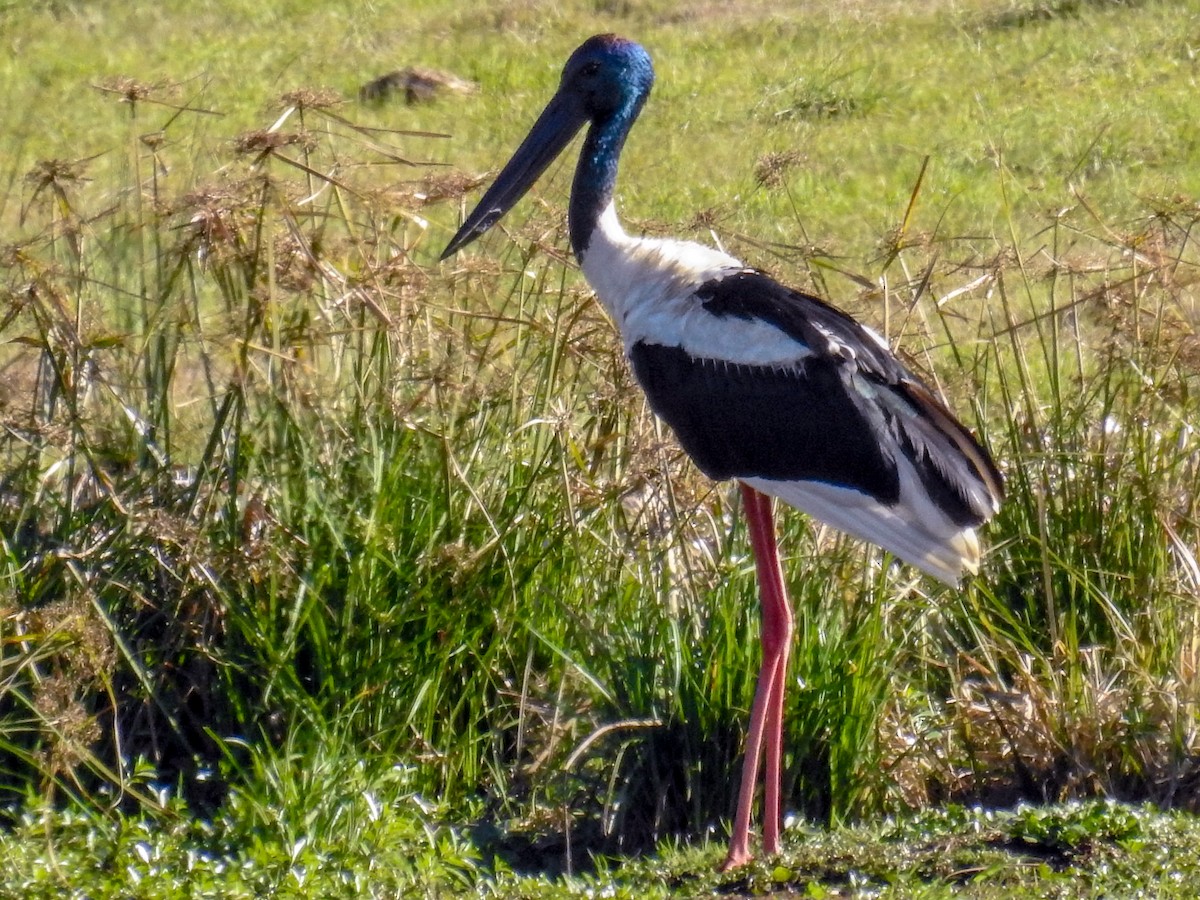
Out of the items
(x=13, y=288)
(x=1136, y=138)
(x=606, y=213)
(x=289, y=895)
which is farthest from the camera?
(x=1136, y=138)

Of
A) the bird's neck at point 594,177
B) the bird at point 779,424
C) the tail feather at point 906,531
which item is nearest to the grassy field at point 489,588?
the bird's neck at point 594,177

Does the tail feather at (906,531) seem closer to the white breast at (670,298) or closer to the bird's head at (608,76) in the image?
the white breast at (670,298)

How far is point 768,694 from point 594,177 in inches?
57.1

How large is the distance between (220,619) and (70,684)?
2.21ft

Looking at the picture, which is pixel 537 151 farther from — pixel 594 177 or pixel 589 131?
pixel 594 177

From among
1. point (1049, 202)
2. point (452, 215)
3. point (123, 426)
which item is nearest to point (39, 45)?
point (452, 215)

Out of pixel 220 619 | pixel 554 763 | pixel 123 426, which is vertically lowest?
pixel 554 763

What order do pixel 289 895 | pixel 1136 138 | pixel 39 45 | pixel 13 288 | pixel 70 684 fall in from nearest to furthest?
pixel 289 895 < pixel 70 684 < pixel 13 288 < pixel 1136 138 < pixel 39 45

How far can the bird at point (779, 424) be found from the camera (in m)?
4.21

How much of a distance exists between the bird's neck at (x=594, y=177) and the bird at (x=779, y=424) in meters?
0.17

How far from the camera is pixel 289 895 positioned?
362cm

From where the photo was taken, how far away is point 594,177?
484cm

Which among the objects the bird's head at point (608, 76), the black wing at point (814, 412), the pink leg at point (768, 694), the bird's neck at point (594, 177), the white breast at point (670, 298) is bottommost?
the pink leg at point (768, 694)

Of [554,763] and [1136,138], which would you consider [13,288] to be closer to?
[554,763]
